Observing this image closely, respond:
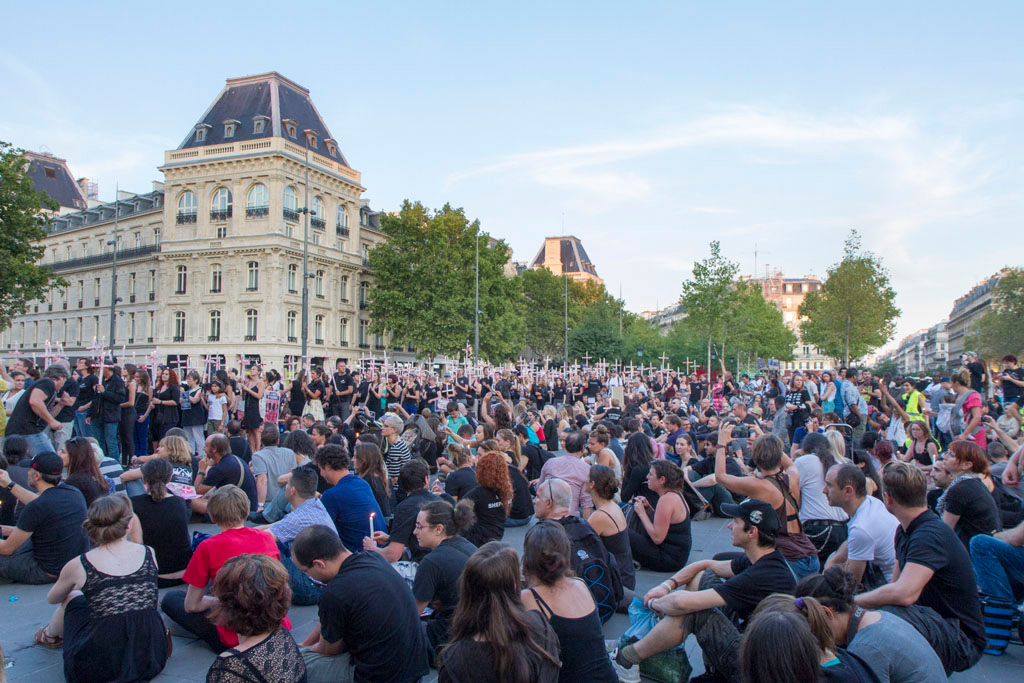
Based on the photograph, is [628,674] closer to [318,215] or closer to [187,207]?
[318,215]

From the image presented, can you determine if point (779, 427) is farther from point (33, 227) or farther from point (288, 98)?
point (288, 98)

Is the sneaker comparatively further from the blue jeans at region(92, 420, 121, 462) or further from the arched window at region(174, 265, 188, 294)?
the arched window at region(174, 265, 188, 294)

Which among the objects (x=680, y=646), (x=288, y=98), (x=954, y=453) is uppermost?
(x=288, y=98)

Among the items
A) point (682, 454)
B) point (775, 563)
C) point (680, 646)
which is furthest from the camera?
point (682, 454)

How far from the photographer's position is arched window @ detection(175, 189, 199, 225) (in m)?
53.7

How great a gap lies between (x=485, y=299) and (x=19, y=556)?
48.5 metres

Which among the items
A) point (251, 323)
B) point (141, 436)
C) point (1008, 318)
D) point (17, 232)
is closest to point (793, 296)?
point (1008, 318)

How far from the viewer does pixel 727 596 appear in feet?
15.3

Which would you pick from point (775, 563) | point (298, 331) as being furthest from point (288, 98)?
point (775, 563)

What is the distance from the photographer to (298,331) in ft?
175

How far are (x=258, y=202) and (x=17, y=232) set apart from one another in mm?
18086

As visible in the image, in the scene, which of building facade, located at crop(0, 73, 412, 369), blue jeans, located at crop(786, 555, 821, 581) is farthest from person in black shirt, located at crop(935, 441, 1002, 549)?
building facade, located at crop(0, 73, 412, 369)

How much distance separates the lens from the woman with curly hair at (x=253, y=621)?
3.52 metres

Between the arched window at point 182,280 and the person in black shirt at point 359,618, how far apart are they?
179 feet
